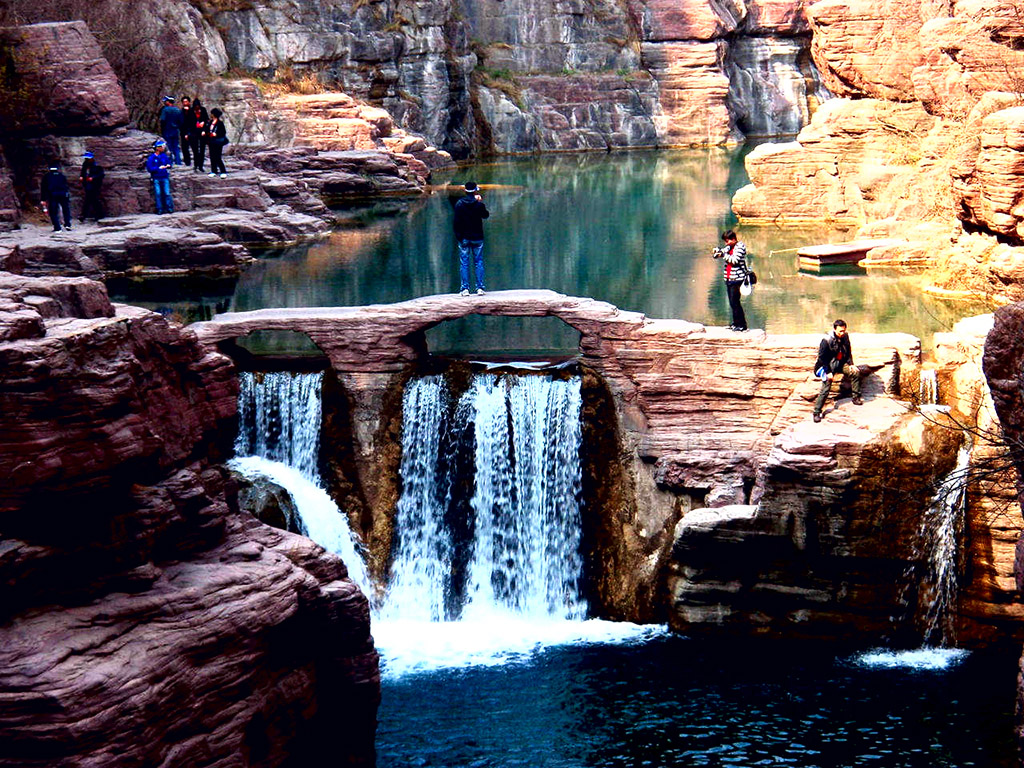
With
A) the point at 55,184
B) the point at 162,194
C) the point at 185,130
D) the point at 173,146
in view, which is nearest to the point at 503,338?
the point at 55,184

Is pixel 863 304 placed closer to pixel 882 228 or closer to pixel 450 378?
pixel 882 228

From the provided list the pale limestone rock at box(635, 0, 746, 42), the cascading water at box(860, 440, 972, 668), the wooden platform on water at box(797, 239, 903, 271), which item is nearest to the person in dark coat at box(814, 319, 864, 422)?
the cascading water at box(860, 440, 972, 668)

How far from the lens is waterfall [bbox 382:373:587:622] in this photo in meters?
25.1

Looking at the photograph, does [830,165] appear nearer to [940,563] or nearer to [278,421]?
[278,421]

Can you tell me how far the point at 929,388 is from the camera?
79.6 feet

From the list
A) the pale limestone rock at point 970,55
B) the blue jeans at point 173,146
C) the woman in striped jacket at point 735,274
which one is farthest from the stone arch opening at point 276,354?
the pale limestone rock at point 970,55

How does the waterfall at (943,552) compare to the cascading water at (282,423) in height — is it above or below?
below

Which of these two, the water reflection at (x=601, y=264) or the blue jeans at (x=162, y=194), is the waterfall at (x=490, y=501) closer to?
the water reflection at (x=601, y=264)

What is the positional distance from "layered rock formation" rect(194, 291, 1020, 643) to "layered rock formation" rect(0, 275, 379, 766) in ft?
21.6

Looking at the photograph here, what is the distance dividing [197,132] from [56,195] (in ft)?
23.5

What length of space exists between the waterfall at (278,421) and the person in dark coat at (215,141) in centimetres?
1958

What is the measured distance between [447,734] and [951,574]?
24.1 feet

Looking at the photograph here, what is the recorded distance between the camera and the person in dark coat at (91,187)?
4016 cm

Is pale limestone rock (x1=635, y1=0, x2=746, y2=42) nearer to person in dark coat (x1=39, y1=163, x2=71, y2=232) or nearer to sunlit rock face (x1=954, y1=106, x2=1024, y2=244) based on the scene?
sunlit rock face (x1=954, y1=106, x2=1024, y2=244)
